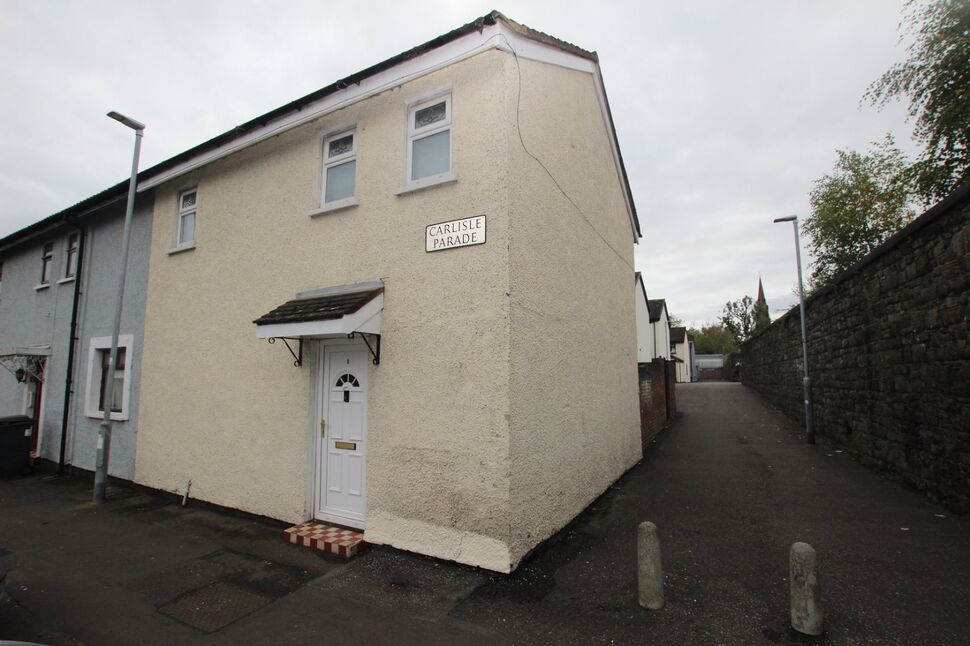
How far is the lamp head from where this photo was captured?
7578 millimetres

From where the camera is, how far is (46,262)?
11.5 m

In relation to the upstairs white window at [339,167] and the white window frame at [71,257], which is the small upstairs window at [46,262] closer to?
the white window frame at [71,257]

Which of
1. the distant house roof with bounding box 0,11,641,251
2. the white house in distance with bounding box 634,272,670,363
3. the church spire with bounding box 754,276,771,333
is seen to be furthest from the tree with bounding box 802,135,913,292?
the church spire with bounding box 754,276,771,333

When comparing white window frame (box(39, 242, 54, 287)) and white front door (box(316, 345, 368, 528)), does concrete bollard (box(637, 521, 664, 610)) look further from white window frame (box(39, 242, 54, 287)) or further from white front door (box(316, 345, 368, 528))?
white window frame (box(39, 242, 54, 287))

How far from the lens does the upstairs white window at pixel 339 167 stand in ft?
20.5

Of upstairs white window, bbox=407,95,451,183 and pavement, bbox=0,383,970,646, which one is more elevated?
upstairs white window, bbox=407,95,451,183

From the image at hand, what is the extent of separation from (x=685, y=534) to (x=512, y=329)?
344 centimetres

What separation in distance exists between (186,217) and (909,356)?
11.9 meters

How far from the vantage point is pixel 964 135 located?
12539mm

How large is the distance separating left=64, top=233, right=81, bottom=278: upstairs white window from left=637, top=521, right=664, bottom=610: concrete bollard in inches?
504

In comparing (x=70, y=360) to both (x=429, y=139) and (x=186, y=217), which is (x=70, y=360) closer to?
(x=186, y=217)

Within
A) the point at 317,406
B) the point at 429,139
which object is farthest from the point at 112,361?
the point at 429,139

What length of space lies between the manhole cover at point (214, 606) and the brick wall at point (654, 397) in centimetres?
879

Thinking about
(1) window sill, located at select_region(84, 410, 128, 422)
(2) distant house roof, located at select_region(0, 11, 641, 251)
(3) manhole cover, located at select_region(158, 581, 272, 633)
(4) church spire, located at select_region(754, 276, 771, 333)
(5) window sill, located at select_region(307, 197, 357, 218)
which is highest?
(4) church spire, located at select_region(754, 276, 771, 333)
